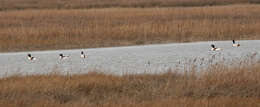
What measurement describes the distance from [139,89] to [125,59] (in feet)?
15.0

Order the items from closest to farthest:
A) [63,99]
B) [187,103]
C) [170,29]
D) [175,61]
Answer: [187,103] < [63,99] < [175,61] < [170,29]

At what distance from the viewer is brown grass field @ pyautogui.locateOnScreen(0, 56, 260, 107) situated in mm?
8812

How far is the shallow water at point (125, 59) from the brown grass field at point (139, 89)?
130cm

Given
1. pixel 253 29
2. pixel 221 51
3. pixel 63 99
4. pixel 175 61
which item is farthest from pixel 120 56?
pixel 253 29

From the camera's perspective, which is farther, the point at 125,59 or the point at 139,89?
the point at 125,59

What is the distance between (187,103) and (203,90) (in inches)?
50.3

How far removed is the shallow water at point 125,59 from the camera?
12.6 m

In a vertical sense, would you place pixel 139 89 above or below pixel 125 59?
below

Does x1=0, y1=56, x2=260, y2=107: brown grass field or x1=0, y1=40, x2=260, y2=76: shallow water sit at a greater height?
x1=0, y1=40, x2=260, y2=76: shallow water

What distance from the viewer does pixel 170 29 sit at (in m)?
22.0

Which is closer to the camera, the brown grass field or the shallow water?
the brown grass field

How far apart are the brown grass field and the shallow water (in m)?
1.30

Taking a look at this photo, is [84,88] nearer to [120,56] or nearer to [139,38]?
[120,56]

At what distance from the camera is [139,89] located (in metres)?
9.87
